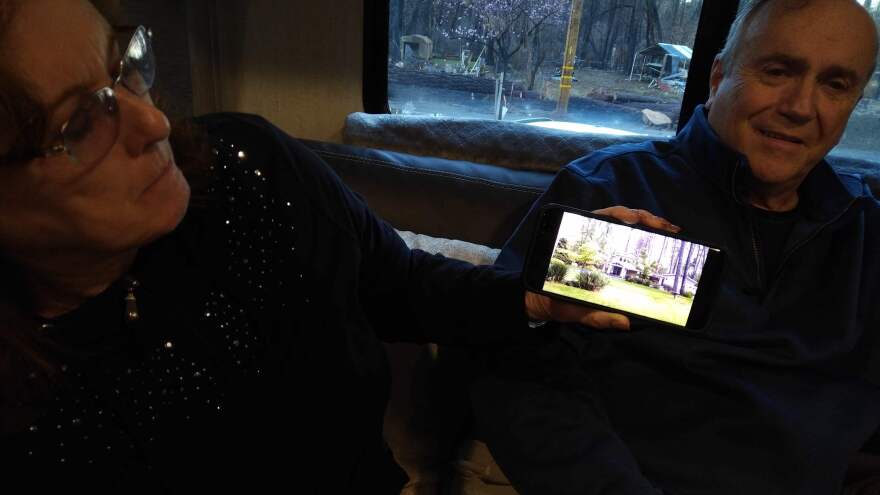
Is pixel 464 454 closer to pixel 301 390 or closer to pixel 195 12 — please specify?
pixel 301 390

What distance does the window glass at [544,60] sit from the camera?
1.62 meters

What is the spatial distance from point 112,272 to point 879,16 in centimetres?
175

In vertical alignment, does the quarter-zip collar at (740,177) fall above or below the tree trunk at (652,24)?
below

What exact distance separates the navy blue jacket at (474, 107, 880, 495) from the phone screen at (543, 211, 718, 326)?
224mm

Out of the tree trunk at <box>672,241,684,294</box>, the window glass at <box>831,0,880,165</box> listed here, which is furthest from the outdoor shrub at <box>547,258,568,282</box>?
the window glass at <box>831,0,880,165</box>

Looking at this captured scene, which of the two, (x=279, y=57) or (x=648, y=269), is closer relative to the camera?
(x=648, y=269)

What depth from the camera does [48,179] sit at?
1.66ft

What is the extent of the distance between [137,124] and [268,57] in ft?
5.28

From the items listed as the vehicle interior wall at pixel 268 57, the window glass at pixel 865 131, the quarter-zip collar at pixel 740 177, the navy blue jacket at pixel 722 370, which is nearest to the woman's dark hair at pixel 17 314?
the navy blue jacket at pixel 722 370

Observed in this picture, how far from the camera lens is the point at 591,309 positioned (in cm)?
79

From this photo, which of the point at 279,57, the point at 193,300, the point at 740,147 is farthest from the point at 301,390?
the point at 279,57

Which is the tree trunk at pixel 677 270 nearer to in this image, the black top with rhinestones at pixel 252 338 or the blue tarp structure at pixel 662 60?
the black top with rhinestones at pixel 252 338

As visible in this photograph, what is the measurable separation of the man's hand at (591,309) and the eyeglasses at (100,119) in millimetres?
564

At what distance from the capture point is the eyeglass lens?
0.51 metres
